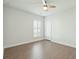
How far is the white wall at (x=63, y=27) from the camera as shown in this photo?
5250 mm

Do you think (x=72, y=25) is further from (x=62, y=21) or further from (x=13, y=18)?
(x=13, y=18)

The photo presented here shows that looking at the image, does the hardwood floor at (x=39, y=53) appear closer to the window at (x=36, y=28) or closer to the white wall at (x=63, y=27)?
the white wall at (x=63, y=27)

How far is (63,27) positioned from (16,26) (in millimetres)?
3341

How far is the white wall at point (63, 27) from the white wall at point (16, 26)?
1.80 metres

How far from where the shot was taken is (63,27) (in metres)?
6.01

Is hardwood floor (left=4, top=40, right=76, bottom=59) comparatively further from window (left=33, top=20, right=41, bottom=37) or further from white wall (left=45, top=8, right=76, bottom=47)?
window (left=33, top=20, right=41, bottom=37)

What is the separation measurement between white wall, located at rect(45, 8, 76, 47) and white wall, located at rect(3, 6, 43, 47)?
5.91 feet

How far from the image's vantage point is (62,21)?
6.10 metres

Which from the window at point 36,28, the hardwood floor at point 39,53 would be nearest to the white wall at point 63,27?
the window at point 36,28

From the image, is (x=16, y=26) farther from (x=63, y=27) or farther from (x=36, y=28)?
(x=63, y=27)

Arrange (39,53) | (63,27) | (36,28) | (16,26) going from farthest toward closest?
(36,28) → (63,27) → (16,26) → (39,53)

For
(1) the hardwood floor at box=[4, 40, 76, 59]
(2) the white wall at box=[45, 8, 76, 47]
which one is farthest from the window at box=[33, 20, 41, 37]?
(1) the hardwood floor at box=[4, 40, 76, 59]

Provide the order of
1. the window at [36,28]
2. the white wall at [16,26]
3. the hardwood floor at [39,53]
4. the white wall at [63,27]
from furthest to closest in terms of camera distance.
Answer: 1. the window at [36,28]
2. the white wall at [63,27]
3. the white wall at [16,26]
4. the hardwood floor at [39,53]

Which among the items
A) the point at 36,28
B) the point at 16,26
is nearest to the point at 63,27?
the point at 36,28
